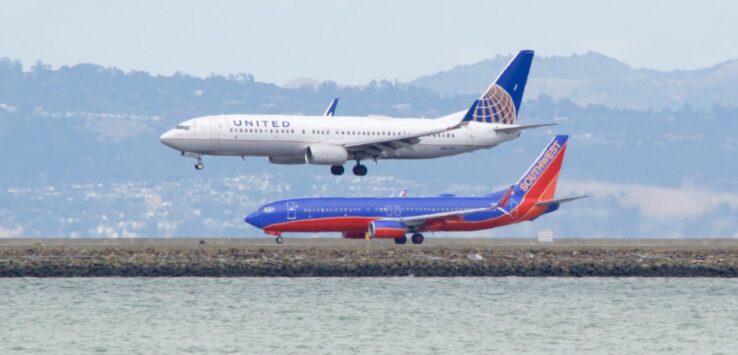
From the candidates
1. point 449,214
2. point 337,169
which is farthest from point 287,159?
point 449,214

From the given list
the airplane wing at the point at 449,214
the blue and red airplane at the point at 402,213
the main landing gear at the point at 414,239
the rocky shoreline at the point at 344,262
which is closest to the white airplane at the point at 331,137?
the blue and red airplane at the point at 402,213

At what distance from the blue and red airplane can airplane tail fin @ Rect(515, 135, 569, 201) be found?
7 centimetres

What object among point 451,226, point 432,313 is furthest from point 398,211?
point 432,313

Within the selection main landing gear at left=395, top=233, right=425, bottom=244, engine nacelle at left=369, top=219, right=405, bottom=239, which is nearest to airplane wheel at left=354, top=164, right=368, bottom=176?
engine nacelle at left=369, top=219, right=405, bottom=239

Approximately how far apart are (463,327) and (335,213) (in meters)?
35.3

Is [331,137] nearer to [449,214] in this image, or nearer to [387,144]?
[387,144]

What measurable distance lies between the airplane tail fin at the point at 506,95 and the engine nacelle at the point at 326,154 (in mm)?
12974

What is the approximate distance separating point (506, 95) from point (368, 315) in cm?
4118

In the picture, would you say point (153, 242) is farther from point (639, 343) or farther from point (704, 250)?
point (639, 343)

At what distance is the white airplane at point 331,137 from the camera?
102 m

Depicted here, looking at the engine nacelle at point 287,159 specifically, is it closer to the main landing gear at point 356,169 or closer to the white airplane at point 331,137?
the white airplane at point 331,137

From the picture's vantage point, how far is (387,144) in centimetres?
10431

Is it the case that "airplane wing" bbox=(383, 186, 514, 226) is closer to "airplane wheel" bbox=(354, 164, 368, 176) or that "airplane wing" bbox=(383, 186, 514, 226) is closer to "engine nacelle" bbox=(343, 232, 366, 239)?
"engine nacelle" bbox=(343, 232, 366, 239)

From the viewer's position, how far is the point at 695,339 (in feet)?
240
